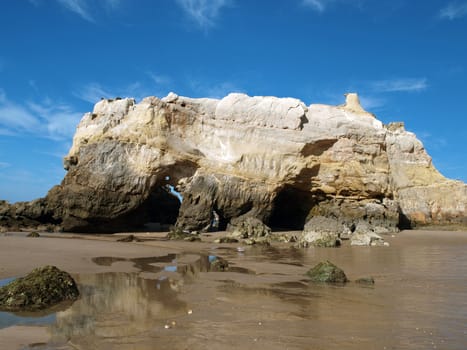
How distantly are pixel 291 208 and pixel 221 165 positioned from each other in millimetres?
7143

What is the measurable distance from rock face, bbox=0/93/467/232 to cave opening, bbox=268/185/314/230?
0.28ft

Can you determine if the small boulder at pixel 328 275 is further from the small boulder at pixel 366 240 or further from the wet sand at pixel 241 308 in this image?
the small boulder at pixel 366 240

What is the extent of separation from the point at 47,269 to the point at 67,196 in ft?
50.4

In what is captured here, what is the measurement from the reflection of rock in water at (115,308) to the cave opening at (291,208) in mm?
17870

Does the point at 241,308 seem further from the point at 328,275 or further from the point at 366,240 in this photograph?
the point at 366,240

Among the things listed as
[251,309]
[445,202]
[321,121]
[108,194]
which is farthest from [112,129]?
[445,202]

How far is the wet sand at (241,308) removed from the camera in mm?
3693

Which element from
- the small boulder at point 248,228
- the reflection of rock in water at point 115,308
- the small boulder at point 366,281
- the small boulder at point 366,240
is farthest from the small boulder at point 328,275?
the small boulder at point 248,228

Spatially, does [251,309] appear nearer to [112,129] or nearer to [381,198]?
[112,129]

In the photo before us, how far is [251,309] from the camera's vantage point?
4.96 m

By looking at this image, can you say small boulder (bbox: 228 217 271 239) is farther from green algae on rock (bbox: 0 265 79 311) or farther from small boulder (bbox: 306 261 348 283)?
green algae on rock (bbox: 0 265 79 311)

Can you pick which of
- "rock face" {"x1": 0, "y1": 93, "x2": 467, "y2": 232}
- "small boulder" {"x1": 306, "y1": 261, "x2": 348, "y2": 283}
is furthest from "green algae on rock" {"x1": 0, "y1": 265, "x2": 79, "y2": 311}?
"rock face" {"x1": 0, "y1": 93, "x2": 467, "y2": 232}

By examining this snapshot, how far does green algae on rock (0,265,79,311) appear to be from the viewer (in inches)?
184

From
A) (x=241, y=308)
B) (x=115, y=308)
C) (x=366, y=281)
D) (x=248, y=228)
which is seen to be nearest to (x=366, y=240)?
(x=248, y=228)
